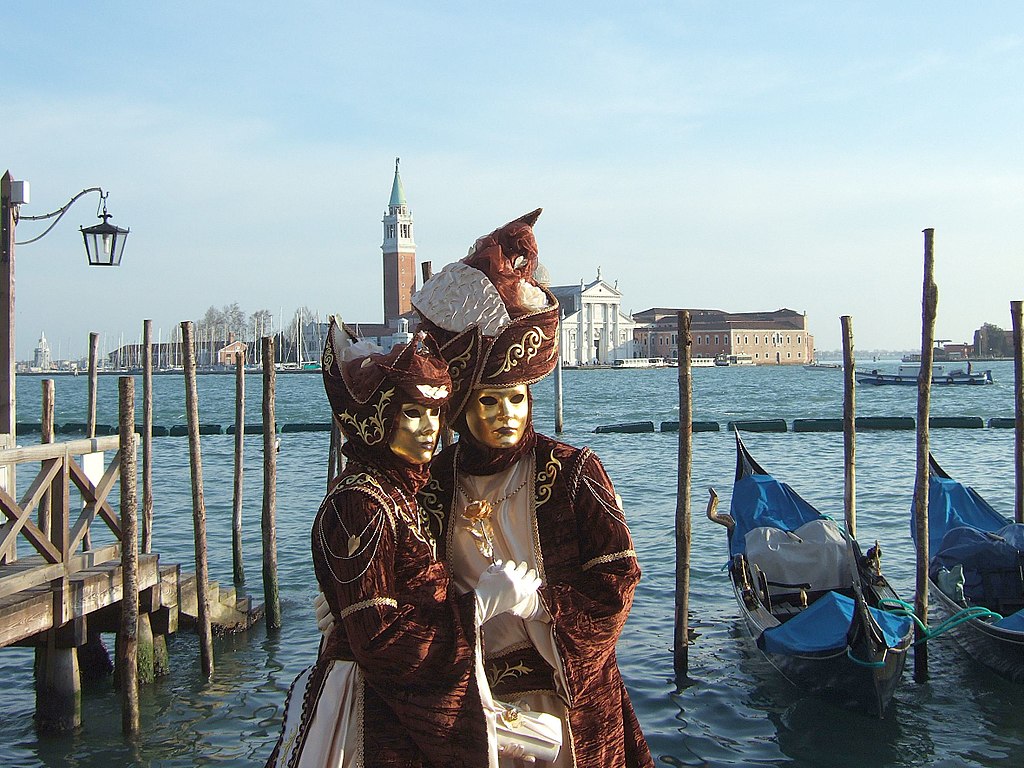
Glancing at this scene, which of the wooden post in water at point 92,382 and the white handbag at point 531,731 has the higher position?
the wooden post in water at point 92,382

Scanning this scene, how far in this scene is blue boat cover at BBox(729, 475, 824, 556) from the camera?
7941mm

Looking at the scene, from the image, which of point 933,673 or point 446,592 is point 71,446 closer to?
point 446,592

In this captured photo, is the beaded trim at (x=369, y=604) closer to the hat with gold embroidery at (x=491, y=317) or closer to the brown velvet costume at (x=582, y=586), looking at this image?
the brown velvet costume at (x=582, y=586)

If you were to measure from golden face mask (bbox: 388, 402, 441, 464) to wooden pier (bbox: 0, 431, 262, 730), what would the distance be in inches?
121

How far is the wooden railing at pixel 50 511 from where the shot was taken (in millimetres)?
4965

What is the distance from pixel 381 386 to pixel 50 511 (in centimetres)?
380

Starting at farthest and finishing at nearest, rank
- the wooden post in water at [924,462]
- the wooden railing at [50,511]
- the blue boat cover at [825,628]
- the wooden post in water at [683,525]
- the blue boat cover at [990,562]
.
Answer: the blue boat cover at [990,562] → the wooden post in water at [683,525] → the wooden post in water at [924,462] → the blue boat cover at [825,628] → the wooden railing at [50,511]

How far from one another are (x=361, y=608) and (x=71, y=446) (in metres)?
3.79

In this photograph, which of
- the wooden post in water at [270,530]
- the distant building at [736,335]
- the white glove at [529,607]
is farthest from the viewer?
the distant building at [736,335]

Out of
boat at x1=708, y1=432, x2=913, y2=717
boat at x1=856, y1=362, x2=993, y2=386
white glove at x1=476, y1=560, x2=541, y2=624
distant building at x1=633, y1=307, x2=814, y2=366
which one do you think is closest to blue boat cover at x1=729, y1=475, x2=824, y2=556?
boat at x1=708, y1=432, x2=913, y2=717

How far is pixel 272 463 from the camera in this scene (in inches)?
304

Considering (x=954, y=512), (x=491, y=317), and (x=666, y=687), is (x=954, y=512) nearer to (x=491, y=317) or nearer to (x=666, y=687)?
(x=666, y=687)

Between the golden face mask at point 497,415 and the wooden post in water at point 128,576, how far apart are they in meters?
3.40

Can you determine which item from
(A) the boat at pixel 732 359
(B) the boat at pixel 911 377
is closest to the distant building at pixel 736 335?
(A) the boat at pixel 732 359
